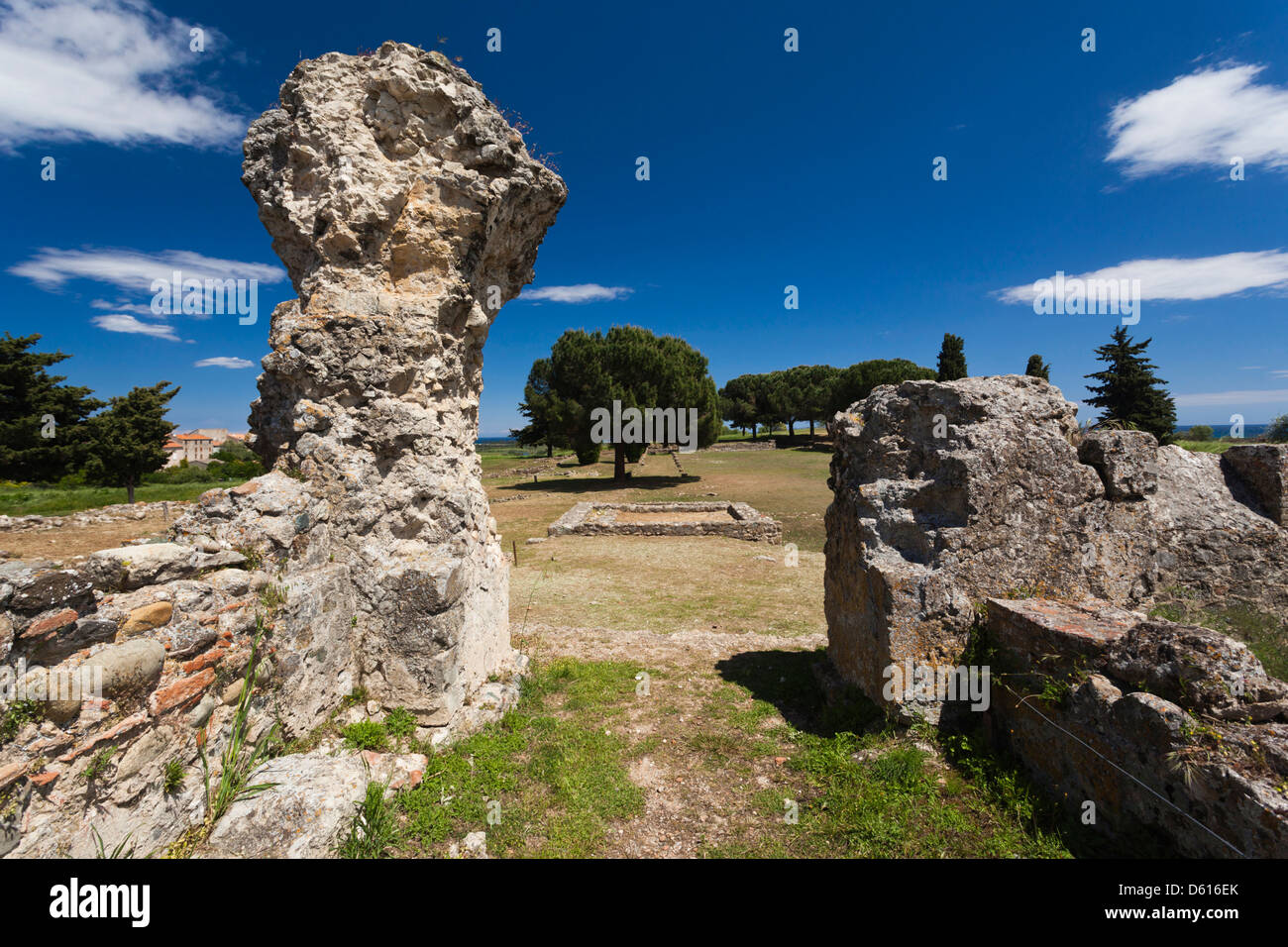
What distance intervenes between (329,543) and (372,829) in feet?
7.82

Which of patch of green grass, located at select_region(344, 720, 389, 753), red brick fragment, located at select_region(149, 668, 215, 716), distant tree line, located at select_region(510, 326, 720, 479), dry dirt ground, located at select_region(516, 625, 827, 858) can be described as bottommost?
dry dirt ground, located at select_region(516, 625, 827, 858)

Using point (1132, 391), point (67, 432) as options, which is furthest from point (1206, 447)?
point (67, 432)

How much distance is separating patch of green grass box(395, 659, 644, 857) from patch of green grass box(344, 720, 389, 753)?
1.51 ft

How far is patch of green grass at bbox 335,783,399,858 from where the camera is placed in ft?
11.4

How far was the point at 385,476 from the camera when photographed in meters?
5.17

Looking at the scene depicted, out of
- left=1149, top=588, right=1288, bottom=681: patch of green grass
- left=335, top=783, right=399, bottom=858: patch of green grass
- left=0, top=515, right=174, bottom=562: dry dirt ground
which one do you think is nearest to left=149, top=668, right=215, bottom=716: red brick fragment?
left=335, top=783, right=399, bottom=858: patch of green grass

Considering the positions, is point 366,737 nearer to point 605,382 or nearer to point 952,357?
point 605,382

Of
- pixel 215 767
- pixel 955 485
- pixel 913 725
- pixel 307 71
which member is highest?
pixel 307 71

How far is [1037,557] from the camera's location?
207 inches

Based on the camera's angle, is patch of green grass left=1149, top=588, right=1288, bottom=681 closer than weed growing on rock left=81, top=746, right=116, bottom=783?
No

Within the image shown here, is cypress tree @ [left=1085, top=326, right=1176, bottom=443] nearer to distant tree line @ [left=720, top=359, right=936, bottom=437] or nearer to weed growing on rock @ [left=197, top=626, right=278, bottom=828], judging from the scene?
distant tree line @ [left=720, top=359, right=936, bottom=437]
